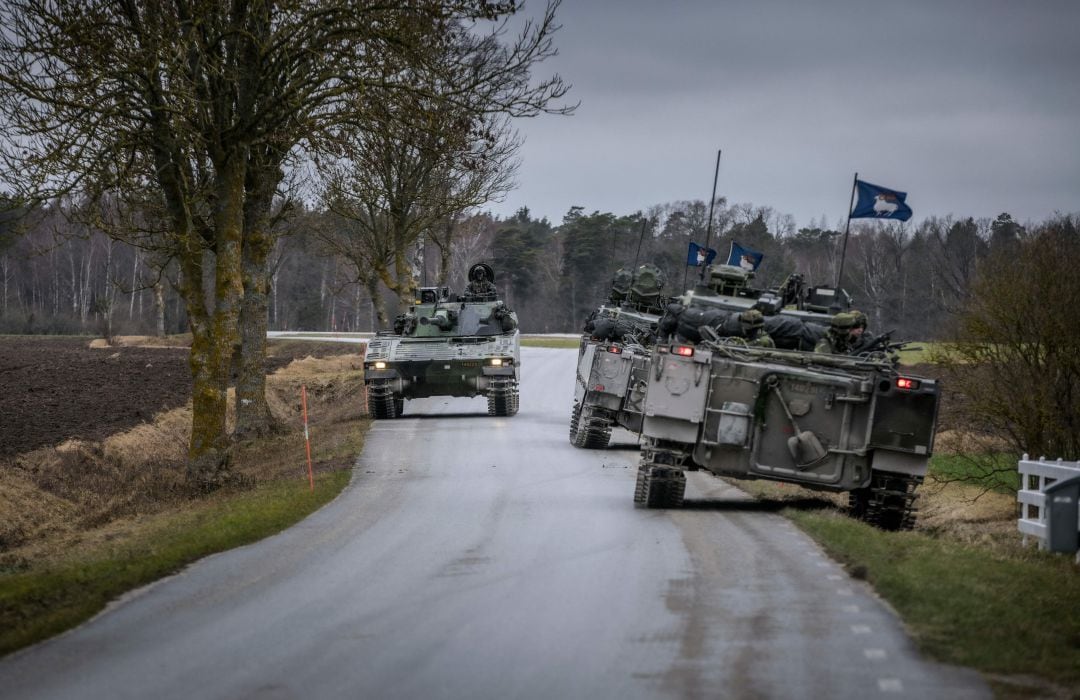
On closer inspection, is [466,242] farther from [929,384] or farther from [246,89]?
[929,384]

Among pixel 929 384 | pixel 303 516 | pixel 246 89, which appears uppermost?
pixel 246 89

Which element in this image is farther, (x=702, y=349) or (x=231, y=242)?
(x=231, y=242)

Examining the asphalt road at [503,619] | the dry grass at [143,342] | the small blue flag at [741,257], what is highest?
the small blue flag at [741,257]

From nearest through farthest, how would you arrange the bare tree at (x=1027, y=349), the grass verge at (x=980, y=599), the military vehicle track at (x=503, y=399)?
the grass verge at (x=980, y=599) → the bare tree at (x=1027, y=349) → the military vehicle track at (x=503, y=399)

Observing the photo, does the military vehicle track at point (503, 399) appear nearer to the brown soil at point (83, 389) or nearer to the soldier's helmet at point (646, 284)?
the soldier's helmet at point (646, 284)

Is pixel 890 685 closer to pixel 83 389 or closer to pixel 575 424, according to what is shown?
pixel 575 424

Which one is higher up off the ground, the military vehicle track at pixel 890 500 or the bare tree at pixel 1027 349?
the bare tree at pixel 1027 349

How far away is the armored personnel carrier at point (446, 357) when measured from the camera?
25.5 m

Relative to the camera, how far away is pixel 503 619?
8.02 metres

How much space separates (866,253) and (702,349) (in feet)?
226

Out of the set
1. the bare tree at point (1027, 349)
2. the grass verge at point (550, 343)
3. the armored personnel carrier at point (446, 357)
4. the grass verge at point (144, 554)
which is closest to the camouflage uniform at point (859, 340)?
the grass verge at point (144, 554)

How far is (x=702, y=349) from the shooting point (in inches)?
532

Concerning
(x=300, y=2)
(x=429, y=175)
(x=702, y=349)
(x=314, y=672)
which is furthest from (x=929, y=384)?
(x=429, y=175)

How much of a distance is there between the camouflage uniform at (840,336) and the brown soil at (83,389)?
12.1 meters
